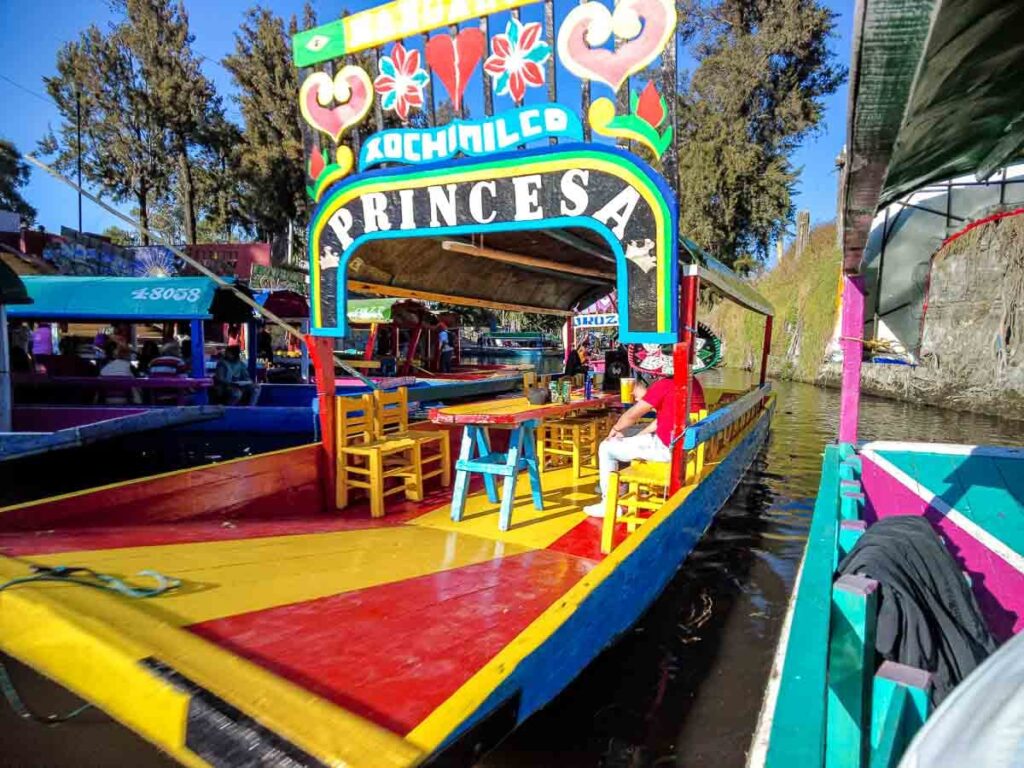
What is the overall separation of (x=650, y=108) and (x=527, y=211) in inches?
43.7

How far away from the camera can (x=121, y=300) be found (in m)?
10.1

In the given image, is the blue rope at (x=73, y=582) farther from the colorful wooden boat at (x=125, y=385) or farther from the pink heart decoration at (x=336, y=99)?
the colorful wooden boat at (x=125, y=385)

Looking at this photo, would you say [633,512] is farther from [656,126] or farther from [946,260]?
[946,260]

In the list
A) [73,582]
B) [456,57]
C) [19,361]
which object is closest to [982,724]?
[73,582]

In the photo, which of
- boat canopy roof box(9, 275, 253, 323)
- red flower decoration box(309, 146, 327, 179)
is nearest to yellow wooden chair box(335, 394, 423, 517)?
red flower decoration box(309, 146, 327, 179)

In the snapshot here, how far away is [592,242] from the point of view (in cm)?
648

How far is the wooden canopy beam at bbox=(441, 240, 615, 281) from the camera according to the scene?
602 centimetres

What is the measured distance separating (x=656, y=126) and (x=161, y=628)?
4.06 metres

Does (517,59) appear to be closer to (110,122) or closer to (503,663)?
(503,663)

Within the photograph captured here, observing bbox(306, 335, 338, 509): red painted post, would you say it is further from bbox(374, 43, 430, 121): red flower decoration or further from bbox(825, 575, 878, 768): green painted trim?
bbox(825, 575, 878, 768): green painted trim

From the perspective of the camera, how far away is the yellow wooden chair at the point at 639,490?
4.30 metres

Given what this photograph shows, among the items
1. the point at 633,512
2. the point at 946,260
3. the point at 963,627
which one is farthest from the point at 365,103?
the point at 946,260

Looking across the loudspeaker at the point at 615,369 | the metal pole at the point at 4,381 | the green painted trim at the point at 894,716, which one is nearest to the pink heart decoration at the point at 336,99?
the loudspeaker at the point at 615,369

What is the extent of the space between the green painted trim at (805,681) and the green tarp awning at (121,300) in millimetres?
10264
